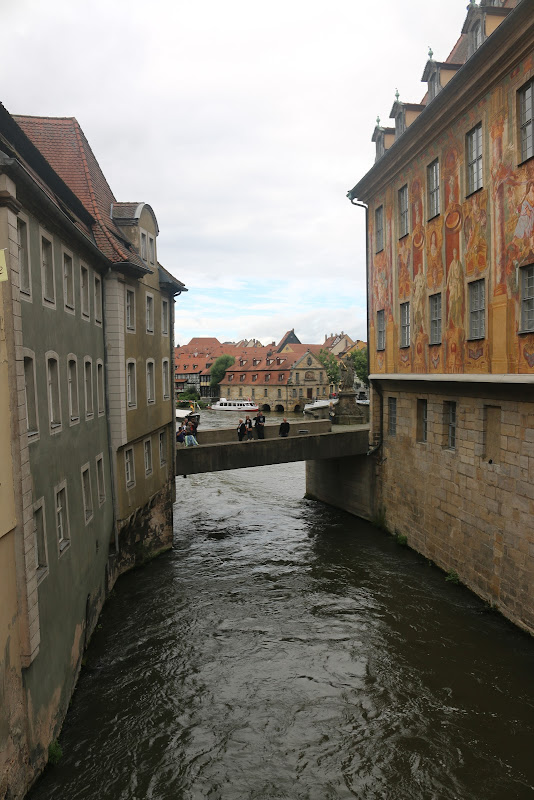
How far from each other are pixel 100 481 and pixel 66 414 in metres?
3.65

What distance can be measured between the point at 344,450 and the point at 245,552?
5.42m

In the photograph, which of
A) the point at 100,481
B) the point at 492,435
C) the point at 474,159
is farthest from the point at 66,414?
the point at 474,159

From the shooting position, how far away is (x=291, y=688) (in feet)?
36.8

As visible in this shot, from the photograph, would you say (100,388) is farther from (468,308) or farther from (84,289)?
(468,308)

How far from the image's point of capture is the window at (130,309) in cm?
1617

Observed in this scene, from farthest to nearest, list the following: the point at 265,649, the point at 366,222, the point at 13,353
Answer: the point at 366,222
the point at 265,649
the point at 13,353

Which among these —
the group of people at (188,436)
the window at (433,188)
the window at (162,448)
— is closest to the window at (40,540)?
the window at (162,448)

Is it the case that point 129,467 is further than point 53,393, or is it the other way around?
point 129,467

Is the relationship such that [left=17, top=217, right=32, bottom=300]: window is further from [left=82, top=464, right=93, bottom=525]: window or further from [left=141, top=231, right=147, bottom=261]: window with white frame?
[left=141, top=231, right=147, bottom=261]: window with white frame

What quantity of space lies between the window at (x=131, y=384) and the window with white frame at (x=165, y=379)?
344 cm

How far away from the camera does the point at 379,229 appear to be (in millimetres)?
20844

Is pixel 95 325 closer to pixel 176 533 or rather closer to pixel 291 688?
pixel 291 688

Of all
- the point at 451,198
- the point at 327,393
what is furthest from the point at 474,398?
the point at 327,393

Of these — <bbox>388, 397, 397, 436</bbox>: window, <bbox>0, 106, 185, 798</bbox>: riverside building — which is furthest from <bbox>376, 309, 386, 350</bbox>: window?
<bbox>0, 106, 185, 798</bbox>: riverside building
